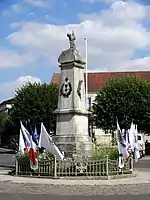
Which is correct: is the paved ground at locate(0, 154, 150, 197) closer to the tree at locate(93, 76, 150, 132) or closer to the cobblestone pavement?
the cobblestone pavement

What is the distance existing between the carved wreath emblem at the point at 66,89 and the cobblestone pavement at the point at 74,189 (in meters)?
5.53

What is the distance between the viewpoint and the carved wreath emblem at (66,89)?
67.5ft

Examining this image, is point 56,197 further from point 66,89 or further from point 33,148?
point 66,89

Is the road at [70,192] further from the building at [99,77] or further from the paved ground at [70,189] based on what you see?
the building at [99,77]

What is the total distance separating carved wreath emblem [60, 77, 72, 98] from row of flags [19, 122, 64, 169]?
5.58ft

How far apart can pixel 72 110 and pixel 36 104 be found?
Result: 32.9 m

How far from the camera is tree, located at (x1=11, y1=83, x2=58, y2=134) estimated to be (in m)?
52.6

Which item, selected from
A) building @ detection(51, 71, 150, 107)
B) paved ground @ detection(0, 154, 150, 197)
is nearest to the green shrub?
paved ground @ detection(0, 154, 150, 197)

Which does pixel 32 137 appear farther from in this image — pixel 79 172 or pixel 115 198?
pixel 115 198

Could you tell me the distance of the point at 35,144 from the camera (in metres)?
20.6

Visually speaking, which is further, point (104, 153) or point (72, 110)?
point (104, 153)

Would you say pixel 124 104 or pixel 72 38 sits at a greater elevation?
pixel 72 38

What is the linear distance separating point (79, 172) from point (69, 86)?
13.2ft

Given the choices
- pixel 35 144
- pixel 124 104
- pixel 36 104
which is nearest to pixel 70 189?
pixel 35 144
